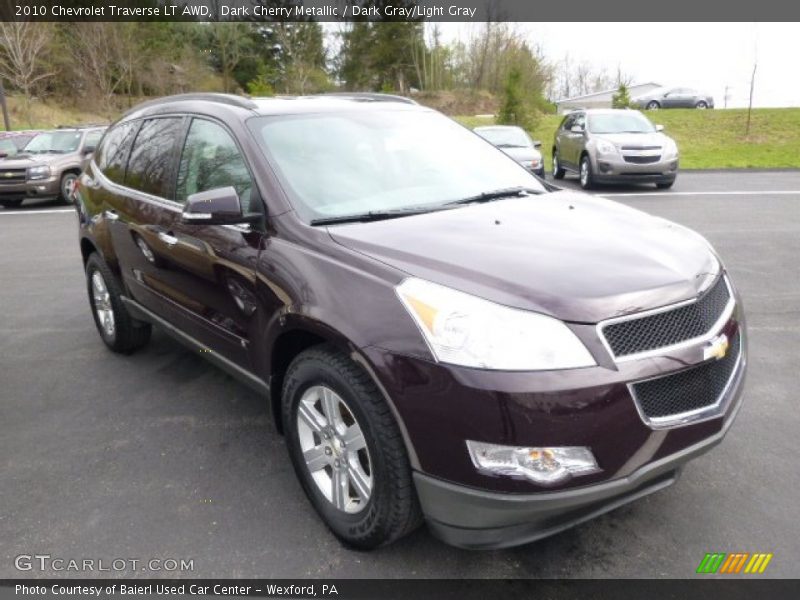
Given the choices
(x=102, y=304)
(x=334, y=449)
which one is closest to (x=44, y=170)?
(x=102, y=304)

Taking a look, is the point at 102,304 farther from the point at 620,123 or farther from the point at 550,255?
the point at 620,123

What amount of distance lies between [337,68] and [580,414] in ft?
165

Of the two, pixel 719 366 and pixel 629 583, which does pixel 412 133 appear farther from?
pixel 629 583

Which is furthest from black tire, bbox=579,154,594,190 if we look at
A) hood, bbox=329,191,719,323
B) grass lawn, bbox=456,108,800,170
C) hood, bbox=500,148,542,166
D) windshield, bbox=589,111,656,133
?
hood, bbox=329,191,719,323

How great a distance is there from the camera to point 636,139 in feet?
43.8

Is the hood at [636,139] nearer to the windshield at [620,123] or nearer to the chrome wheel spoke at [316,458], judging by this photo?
the windshield at [620,123]

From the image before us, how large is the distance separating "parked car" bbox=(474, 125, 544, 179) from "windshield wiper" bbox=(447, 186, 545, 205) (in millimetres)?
9976

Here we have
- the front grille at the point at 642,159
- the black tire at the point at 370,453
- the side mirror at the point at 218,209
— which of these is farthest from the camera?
the front grille at the point at 642,159

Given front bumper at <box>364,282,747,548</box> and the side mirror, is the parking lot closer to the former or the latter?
front bumper at <box>364,282,747,548</box>

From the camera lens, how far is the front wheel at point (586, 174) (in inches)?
549

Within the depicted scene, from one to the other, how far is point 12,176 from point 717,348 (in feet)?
52.5

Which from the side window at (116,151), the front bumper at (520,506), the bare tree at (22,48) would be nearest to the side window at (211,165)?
the side window at (116,151)

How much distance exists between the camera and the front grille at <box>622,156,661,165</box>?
521 inches

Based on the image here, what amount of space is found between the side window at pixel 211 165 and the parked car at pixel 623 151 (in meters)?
11.3
